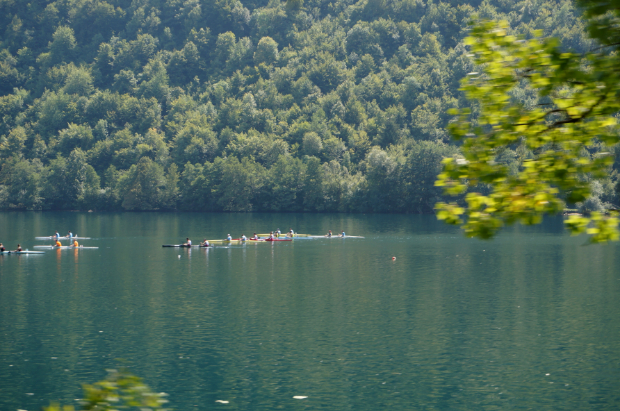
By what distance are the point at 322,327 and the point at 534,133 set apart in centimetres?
2925

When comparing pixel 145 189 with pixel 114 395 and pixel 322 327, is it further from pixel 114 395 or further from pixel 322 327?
pixel 114 395

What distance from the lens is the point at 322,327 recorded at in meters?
36.1

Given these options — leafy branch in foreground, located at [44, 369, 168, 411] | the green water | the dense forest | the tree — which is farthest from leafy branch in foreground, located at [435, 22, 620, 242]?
the tree

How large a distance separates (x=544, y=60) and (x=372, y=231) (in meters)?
87.1

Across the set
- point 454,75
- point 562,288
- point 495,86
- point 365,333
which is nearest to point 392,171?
point 454,75

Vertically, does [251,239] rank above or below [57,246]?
above

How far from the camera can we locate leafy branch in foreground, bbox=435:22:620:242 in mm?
7391

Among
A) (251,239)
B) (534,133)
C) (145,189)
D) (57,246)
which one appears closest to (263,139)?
(145,189)

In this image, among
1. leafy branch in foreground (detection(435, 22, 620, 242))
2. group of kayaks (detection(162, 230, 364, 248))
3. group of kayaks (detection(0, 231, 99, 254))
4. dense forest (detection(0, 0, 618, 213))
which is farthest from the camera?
dense forest (detection(0, 0, 618, 213))

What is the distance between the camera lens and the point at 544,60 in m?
7.57

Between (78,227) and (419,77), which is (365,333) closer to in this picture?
(78,227)

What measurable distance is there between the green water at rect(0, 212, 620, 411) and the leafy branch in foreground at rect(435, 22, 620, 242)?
18441 millimetres

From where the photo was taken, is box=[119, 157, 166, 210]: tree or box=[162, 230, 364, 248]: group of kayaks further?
box=[119, 157, 166, 210]: tree

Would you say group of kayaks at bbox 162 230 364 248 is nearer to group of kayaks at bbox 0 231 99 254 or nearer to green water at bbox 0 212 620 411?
green water at bbox 0 212 620 411
